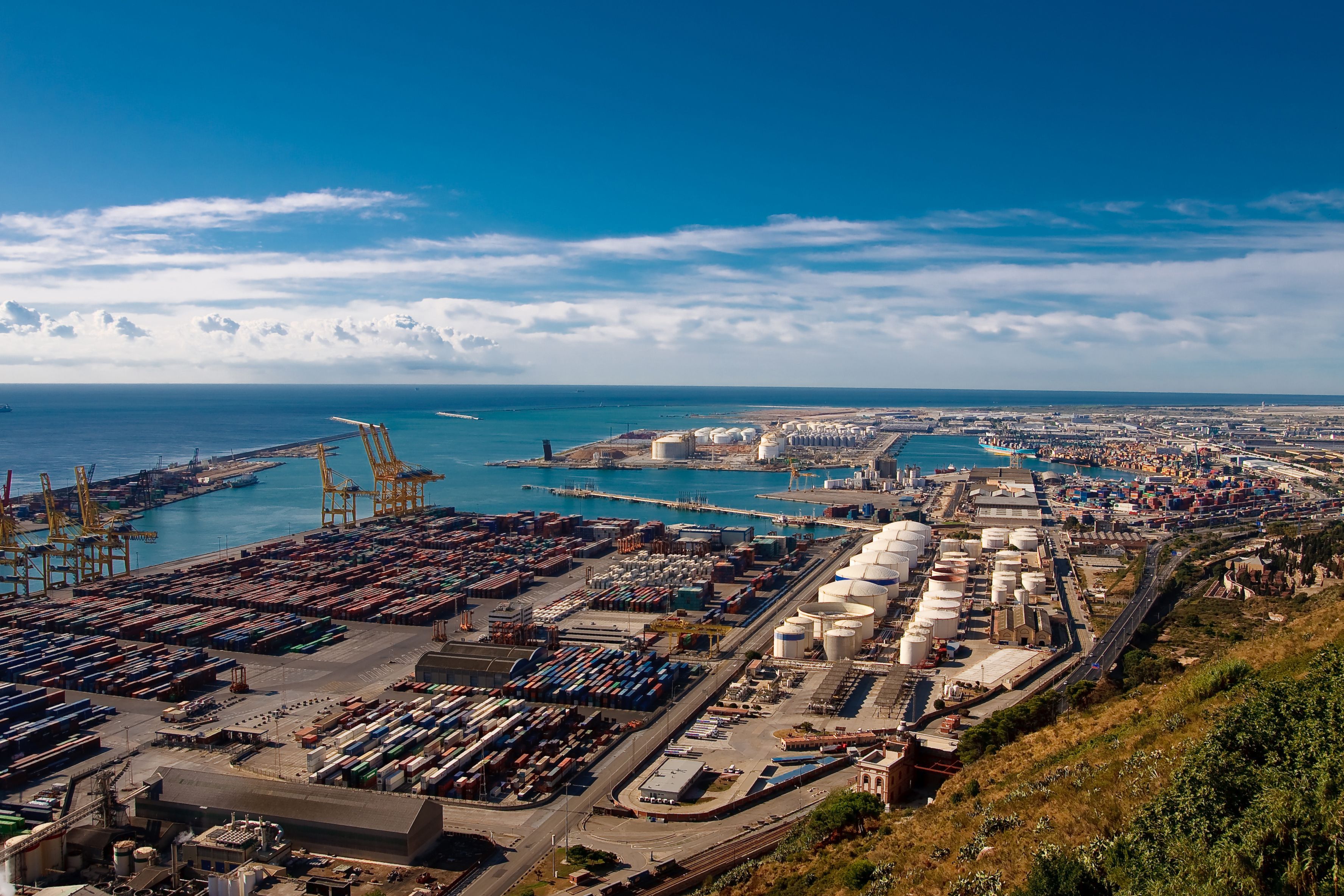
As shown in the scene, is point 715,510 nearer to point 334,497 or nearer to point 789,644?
→ point 334,497

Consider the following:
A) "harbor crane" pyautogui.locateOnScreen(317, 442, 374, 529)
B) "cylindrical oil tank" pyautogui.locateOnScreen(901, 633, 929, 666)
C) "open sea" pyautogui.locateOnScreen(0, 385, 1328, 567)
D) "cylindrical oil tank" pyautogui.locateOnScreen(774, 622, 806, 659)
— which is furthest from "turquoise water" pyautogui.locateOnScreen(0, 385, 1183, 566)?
"cylindrical oil tank" pyautogui.locateOnScreen(901, 633, 929, 666)

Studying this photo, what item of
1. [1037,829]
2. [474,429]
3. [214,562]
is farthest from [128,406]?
[1037,829]

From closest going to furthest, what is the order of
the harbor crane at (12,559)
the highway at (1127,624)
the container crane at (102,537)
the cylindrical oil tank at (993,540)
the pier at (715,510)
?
the highway at (1127,624) < the harbor crane at (12,559) < the container crane at (102,537) < the cylindrical oil tank at (993,540) < the pier at (715,510)

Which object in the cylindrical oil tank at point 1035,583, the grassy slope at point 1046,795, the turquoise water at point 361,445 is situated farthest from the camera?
the turquoise water at point 361,445

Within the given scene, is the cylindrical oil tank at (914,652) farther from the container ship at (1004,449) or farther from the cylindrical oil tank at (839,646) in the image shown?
the container ship at (1004,449)

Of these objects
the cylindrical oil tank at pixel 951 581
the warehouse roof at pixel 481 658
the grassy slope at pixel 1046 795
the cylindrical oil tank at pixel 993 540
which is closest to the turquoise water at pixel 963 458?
the cylindrical oil tank at pixel 993 540

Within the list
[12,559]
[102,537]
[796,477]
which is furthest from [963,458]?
[12,559]

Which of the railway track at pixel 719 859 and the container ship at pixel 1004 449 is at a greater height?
the container ship at pixel 1004 449
